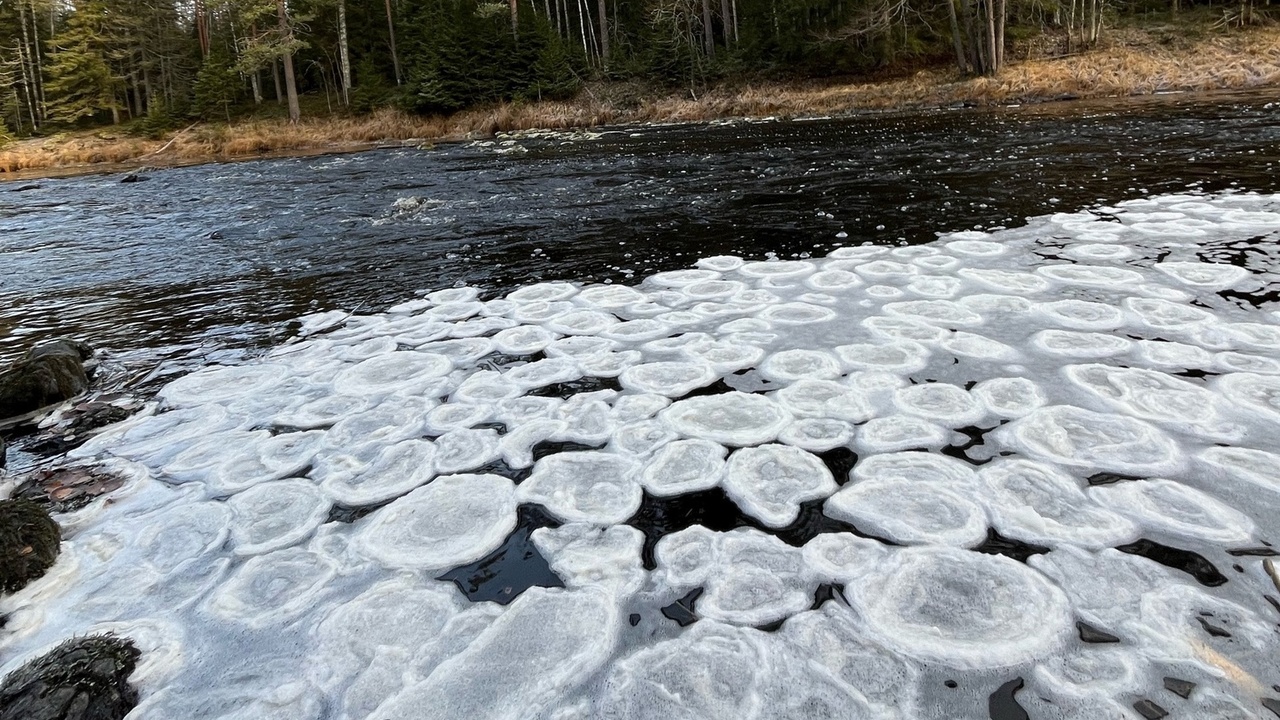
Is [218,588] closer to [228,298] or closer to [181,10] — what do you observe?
[228,298]

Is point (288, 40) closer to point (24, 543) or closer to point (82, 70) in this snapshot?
point (82, 70)

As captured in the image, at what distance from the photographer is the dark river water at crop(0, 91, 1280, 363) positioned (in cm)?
501

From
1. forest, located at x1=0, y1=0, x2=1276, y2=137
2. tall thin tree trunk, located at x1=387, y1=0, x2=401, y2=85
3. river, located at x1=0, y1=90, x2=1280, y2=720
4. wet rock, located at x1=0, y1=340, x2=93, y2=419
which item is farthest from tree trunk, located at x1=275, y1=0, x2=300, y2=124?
wet rock, located at x1=0, y1=340, x2=93, y2=419

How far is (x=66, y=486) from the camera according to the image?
2.45 meters

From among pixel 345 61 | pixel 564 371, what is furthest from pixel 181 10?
pixel 564 371

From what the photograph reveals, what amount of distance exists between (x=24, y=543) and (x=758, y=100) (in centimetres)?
2252

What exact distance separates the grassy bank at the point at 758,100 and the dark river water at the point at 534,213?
5.22m

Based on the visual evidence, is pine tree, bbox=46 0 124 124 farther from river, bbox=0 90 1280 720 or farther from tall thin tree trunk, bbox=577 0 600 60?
river, bbox=0 90 1280 720

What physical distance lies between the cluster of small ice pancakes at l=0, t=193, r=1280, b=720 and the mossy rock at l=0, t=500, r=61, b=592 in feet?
0.22

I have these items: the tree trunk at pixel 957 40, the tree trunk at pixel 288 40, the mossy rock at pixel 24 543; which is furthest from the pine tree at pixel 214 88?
the mossy rock at pixel 24 543

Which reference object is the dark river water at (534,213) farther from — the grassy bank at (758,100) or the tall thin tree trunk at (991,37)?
the tall thin tree trunk at (991,37)

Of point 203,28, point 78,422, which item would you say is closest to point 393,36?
point 203,28

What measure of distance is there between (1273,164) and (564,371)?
27.6ft

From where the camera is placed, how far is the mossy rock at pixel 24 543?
188cm
